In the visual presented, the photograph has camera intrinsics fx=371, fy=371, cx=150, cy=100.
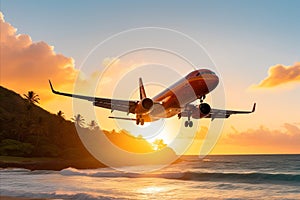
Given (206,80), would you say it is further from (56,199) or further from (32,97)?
(32,97)

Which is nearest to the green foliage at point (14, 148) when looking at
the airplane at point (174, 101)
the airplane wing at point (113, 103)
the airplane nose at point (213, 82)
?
the airplane wing at point (113, 103)

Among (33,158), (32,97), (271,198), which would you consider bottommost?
(271,198)

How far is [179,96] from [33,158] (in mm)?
79332

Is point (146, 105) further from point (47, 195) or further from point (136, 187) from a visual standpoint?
point (136, 187)

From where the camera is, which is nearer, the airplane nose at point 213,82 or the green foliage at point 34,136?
the airplane nose at point 213,82

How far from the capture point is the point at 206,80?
40.4 m

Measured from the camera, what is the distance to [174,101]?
41.8 meters

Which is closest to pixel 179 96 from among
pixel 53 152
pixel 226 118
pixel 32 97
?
pixel 226 118

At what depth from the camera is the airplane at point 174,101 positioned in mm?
40781

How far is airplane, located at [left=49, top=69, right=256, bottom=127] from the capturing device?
40.8 m

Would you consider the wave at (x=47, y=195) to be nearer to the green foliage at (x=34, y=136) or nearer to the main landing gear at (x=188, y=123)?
the main landing gear at (x=188, y=123)

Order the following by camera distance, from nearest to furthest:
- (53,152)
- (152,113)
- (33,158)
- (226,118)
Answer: (152,113)
(226,118)
(33,158)
(53,152)

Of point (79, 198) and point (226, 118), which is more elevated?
point (226, 118)

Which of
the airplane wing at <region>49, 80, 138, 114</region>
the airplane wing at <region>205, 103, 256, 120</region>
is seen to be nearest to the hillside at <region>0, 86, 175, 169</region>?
the airplane wing at <region>49, 80, 138, 114</region>
